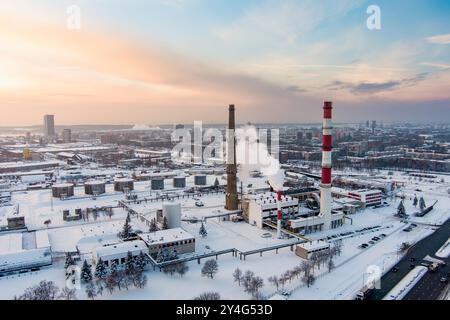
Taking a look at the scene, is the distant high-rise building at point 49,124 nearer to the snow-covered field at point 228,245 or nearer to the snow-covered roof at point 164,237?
the snow-covered field at point 228,245

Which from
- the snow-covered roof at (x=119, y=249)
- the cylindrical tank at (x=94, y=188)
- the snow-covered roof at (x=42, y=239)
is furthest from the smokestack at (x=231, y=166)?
the cylindrical tank at (x=94, y=188)

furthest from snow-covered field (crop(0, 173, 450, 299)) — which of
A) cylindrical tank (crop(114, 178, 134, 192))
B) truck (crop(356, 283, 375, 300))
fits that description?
cylindrical tank (crop(114, 178, 134, 192))

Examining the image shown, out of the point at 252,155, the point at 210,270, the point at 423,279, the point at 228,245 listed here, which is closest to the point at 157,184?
the point at 252,155

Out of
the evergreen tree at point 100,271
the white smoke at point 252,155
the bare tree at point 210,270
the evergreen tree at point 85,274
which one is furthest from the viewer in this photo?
the white smoke at point 252,155

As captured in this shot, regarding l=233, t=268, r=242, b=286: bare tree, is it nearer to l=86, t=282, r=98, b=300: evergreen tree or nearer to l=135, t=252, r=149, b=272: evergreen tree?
l=135, t=252, r=149, b=272: evergreen tree

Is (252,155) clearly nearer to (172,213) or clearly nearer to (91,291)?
(172,213)
